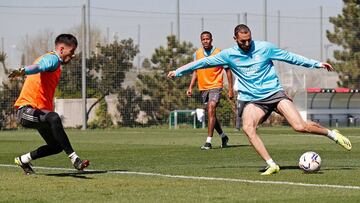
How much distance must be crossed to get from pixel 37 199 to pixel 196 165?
474 centimetres

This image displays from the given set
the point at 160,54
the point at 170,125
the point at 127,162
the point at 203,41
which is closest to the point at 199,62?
the point at 127,162

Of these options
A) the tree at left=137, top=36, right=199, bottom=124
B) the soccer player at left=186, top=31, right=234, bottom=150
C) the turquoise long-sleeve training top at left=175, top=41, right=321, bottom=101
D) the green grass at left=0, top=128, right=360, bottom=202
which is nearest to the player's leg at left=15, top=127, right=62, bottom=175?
the green grass at left=0, top=128, right=360, bottom=202

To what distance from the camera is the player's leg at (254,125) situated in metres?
11.8

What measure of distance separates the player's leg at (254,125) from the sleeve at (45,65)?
248 centimetres

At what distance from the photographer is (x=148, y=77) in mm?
42219

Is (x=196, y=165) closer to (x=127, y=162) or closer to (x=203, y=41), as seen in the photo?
(x=127, y=162)

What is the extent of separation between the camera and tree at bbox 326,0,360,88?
46.5 meters

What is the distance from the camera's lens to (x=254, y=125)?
11938 millimetres

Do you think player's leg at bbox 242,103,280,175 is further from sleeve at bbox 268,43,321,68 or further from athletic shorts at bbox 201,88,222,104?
athletic shorts at bbox 201,88,222,104

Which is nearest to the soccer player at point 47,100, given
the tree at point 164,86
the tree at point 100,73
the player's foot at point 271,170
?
the player's foot at point 271,170

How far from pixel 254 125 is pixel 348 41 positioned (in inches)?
1429

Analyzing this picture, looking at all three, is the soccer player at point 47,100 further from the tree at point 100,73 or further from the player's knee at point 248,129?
the tree at point 100,73

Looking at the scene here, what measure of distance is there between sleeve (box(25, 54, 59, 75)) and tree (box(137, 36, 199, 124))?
96.9 feet

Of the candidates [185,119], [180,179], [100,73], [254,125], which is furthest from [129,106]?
[180,179]
